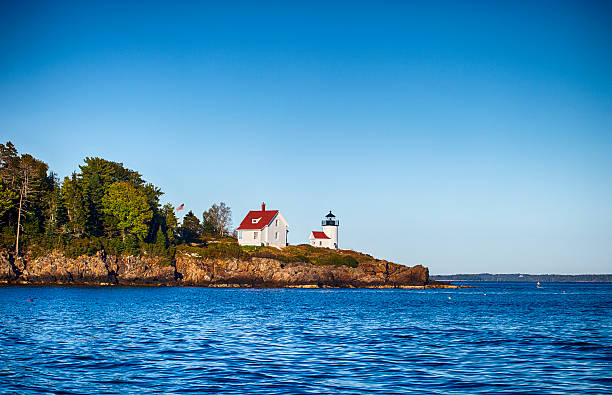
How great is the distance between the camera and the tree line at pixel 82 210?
95.1 metres

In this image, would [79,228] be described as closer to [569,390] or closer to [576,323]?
[576,323]

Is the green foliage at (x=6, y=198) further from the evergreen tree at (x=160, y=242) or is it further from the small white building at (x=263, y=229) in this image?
the small white building at (x=263, y=229)

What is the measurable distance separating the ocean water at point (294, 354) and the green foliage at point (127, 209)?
62.9 m

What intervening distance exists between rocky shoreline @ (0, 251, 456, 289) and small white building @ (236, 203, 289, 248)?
18660mm

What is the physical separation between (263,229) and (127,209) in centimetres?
3514

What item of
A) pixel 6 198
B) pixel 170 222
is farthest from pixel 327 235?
pixel 6 198

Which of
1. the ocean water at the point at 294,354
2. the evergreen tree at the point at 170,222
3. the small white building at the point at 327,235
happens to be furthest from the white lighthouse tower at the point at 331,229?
the ocean water at the point at 294,354

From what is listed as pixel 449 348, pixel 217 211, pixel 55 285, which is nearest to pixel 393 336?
pixel 449 348

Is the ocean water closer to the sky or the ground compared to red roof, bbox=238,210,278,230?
closer to the ground

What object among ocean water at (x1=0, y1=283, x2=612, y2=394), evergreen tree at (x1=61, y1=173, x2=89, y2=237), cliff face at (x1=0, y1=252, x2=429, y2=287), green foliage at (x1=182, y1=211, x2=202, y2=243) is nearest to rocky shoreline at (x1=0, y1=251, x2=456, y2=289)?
cliff face at (x1=0, y1=252, x2=429, y2=287)

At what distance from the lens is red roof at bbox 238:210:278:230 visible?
430 ft

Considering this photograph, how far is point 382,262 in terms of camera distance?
421ft

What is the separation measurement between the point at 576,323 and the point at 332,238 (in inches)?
4332

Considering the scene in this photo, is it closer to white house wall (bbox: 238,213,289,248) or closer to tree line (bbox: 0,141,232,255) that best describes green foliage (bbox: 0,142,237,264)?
tree line (bbox: 0,141,232,255)
